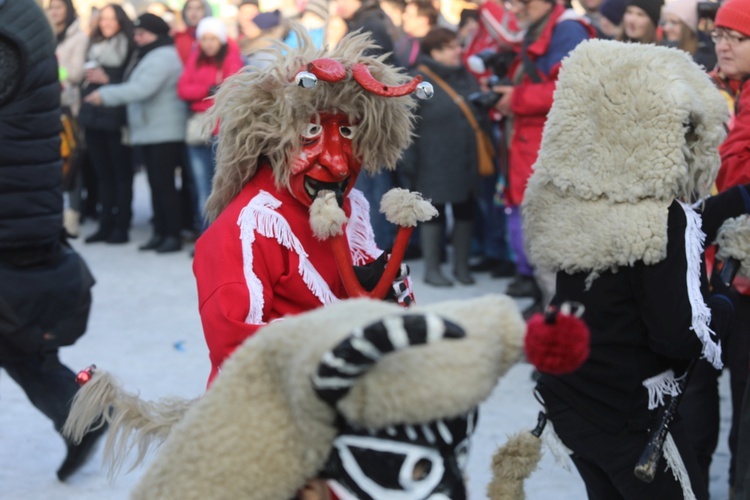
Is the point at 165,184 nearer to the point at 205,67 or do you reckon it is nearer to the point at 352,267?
the point at 205,67

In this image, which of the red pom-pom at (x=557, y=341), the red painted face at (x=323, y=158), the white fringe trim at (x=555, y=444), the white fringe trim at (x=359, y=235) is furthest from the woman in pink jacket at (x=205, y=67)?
the red pom-pom at (x=557, y=341)

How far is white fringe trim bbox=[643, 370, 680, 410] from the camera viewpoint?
2723mm

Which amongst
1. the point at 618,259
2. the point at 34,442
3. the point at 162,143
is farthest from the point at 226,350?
the point at 162,143

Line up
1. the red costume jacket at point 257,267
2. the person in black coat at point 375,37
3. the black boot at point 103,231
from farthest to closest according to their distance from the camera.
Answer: the black boot at point 103,231, the person in black coat at point 375,37, the red costume jacket at point 257,267

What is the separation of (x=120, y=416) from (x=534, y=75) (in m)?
3.64

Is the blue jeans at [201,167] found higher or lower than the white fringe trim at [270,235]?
lower

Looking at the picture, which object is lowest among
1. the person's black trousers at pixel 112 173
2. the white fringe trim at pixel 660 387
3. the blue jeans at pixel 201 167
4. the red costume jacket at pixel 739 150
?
the person's black trousers at pixel 112 173

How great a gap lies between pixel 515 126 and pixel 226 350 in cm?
355

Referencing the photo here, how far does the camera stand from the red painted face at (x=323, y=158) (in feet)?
8.67

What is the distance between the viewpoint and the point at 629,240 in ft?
8.56

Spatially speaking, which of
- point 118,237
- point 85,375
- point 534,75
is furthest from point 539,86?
point 118,237

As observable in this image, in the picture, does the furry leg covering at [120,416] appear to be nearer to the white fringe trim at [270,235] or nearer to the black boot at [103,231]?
the white fringe trim at [270,235]

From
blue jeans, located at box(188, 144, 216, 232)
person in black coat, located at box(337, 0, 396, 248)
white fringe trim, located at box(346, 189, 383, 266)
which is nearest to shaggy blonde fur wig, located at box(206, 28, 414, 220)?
white fringe trim, located at box(346, 189, 383, 266)

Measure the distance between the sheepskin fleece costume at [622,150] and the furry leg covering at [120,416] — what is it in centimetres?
113
